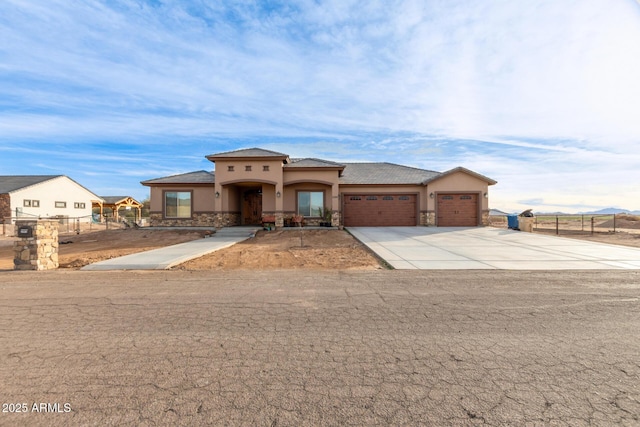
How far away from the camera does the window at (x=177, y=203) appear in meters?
21.3

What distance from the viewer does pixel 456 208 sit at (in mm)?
21984

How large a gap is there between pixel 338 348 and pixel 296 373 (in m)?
0.69

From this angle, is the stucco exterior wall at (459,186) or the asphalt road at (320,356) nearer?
the asphalt road at (320,356)

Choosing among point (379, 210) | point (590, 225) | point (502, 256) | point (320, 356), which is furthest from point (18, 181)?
point (590, 225)

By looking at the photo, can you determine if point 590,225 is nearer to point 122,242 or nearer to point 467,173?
point 467,173

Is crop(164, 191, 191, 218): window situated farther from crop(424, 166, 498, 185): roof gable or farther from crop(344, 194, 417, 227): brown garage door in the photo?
crop(424, 166, 498, 185): roof gable

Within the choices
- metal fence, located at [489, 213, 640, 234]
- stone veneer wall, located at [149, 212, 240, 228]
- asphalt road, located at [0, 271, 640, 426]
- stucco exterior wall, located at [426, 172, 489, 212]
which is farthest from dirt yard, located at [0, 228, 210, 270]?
metal fence, located at [489, 213, 640, 234]

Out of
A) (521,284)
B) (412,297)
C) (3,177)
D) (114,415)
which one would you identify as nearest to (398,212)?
(521,284)

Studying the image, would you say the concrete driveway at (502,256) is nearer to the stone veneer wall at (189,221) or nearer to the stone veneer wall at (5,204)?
the stone veneer wall at (189,221)

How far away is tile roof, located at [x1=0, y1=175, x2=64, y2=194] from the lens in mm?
29906

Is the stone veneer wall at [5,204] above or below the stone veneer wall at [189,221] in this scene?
above

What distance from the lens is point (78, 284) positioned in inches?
253

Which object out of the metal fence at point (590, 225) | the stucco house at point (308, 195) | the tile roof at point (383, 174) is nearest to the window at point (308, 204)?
the stucco house at point (308, 195)

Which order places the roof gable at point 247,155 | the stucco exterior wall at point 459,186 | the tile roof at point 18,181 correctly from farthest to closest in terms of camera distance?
the tile roof at point 18,181 → the stucco exterior wall at point 459,186 → the roof gable at point 247,155
